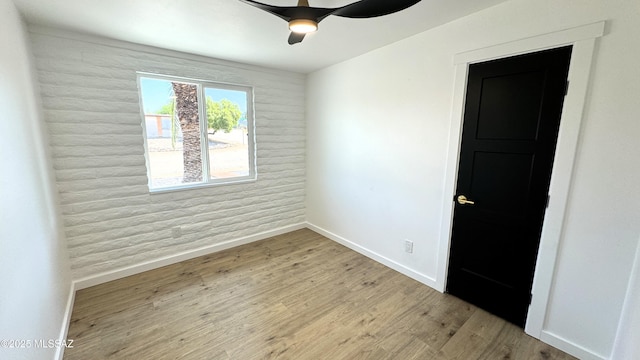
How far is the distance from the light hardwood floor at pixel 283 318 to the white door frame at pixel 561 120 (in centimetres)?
45

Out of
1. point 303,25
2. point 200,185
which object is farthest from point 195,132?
point 303,25

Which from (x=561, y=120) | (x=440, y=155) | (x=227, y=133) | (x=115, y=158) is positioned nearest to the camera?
(x=561, y=120)

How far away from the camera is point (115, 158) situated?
2.54m

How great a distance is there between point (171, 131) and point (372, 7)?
8.30ft

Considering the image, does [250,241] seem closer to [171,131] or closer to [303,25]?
[171,131]

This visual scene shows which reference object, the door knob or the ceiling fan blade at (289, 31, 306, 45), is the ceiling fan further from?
the door knob

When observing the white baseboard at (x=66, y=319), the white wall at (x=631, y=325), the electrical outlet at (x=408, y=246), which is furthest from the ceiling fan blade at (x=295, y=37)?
the white baseboard at (x=66, y=319)

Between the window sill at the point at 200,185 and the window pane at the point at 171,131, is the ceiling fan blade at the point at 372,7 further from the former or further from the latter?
the window sill at the point at 200,185

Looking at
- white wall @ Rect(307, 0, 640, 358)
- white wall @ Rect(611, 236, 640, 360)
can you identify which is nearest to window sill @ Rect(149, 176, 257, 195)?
white wall @ Rect(307, 0, 640, 358)

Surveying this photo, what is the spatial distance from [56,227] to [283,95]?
2.76m

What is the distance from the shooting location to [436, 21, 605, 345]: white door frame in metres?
1.58

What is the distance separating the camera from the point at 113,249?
2627 mm

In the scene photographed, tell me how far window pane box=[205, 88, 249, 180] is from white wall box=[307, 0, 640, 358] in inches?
39.4

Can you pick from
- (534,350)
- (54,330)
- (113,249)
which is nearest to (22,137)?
(54,330)
